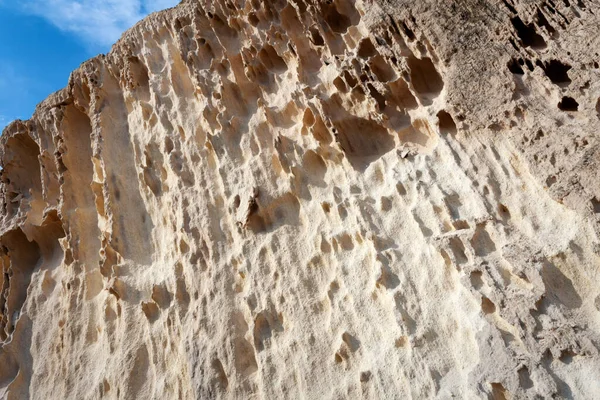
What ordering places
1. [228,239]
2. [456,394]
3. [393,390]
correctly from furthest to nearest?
[228,239], [393,390], [456,394]

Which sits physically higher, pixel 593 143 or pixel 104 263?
pixel 593 143

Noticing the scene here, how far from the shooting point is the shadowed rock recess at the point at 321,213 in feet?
16.7

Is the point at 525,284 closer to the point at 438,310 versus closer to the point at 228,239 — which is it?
the point at 438,310

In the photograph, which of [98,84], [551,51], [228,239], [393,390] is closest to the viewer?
[393,390]

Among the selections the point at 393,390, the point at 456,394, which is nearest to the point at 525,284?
the point at 456,394

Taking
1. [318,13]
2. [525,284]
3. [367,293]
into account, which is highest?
[318,13]

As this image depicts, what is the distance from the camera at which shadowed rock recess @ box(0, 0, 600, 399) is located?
200 inches

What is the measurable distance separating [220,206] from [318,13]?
124 inches

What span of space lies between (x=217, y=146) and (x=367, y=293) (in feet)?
10.6

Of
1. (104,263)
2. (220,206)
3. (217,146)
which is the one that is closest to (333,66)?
(217,146)

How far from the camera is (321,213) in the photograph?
21.6ft

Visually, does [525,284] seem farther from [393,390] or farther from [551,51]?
[551,51]

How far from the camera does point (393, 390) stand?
17.0ft

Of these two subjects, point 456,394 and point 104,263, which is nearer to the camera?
point 456,394
